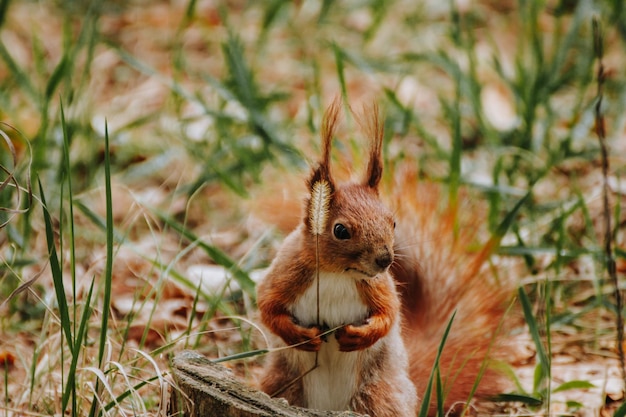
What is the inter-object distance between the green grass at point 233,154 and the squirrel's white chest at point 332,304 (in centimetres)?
27

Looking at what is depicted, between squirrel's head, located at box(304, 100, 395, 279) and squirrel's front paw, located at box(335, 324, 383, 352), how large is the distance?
0.30 ft

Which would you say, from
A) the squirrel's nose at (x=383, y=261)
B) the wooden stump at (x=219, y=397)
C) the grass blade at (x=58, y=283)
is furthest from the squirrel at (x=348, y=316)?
the grass blade at (x=58, y=283)

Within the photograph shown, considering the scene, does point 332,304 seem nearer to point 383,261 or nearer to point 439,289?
point 383,261

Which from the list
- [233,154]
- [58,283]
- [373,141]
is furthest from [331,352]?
[233,154]

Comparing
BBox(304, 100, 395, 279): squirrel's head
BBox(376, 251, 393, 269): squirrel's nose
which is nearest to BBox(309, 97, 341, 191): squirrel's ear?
BBox(304, 100, 395, 279): squirrel's head

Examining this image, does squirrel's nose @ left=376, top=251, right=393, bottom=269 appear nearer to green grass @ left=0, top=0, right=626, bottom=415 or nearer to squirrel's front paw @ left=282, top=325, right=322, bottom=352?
squirrel's front paw @ left=282, top=325, right=322, bottom=352

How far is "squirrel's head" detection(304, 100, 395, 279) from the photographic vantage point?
156 cm

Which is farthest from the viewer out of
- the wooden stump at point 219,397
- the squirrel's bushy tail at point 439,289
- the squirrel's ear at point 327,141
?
the squirrel's bushy tail at point 439,289

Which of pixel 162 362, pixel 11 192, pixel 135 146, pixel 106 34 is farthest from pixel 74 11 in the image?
pixel 162 362

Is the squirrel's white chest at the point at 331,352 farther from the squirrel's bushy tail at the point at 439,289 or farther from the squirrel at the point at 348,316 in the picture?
the squirrel's bushy tail at the point at 439,289

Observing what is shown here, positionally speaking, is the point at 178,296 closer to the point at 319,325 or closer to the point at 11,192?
the point at 11,192

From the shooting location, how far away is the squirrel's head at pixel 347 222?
1.56 metres

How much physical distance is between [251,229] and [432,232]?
0.86m

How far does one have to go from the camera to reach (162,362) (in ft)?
6.75
